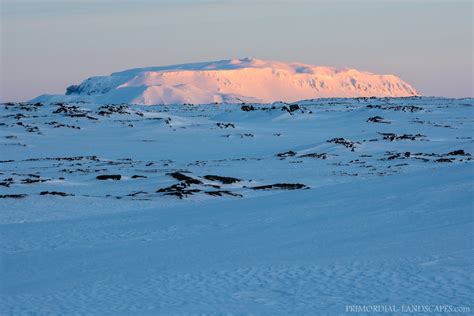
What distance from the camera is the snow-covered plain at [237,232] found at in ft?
28.9

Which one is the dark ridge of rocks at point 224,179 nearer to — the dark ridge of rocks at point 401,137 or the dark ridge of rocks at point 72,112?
the dark ridge of rocks at point 401,137

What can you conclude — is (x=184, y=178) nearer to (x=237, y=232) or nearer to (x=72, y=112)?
(x=237, y=232)

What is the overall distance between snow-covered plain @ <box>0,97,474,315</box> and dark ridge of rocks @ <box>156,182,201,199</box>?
0.08 meters

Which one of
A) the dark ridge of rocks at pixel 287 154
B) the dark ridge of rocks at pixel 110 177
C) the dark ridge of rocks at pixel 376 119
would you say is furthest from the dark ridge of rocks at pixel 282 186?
the dark ridge of rocks at pixel 376 119

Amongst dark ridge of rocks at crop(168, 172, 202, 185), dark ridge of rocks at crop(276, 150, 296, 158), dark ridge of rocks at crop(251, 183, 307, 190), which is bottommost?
dark ridge of rocks at crop(251, 183, 307, 190)

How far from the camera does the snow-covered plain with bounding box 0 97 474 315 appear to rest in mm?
8820

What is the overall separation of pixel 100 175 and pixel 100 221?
26.2 ft

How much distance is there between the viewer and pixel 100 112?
51219mm

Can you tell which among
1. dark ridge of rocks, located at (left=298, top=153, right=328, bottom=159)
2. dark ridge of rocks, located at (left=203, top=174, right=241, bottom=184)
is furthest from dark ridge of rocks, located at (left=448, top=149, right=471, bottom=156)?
dark ridge of rocks, located at (left=203, top=174, right=241, bottom=184)

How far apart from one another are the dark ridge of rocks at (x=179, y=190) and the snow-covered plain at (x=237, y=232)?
81mm

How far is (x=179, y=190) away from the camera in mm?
20641

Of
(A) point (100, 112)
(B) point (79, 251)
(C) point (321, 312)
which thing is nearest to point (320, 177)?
(B) point (79, 251)

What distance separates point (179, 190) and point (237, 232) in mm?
7022

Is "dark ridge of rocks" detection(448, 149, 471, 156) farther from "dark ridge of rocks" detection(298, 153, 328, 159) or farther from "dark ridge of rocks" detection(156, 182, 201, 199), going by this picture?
"dark ridge of rocks" detection(156, 182, 201, 199)
